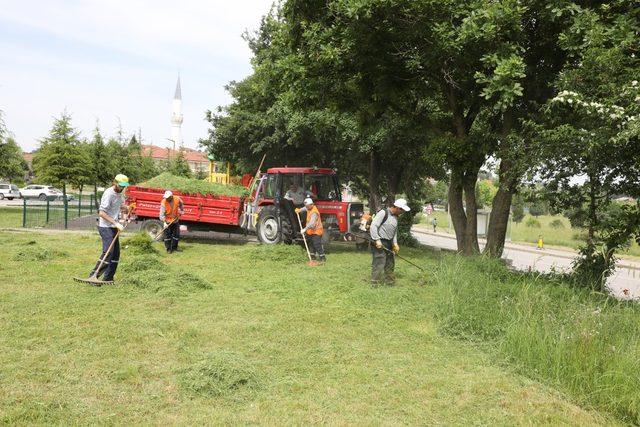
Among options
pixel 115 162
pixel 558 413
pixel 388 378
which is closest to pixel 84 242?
pixel 388 378

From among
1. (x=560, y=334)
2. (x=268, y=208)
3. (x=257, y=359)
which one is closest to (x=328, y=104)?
(x=268, y=208)

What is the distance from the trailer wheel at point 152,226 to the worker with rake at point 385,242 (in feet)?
25.6

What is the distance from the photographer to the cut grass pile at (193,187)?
567 inches

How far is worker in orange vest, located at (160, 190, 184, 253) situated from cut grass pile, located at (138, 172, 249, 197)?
5.39 feet

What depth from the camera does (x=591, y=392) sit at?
438 cm

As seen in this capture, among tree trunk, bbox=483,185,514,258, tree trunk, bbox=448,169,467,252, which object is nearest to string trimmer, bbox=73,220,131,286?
tree trunk, bbox=483,185,514,258

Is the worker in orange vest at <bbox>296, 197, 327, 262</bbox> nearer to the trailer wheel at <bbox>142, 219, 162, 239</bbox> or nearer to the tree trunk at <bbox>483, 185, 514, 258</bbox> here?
the tree trunk at <bbox>483, 185, 514, 258</bbox>

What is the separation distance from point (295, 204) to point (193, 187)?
3.05 meters

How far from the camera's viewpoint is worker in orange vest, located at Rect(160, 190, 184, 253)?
1253 centimetres

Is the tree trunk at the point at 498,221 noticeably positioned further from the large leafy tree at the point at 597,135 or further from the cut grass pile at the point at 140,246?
the cut grass pile at the point at 140,246

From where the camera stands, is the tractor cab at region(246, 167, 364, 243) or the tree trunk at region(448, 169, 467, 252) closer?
the tree trunk at region(448, 169, 467, 252)

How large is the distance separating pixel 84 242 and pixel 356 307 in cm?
936

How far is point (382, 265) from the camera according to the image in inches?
344

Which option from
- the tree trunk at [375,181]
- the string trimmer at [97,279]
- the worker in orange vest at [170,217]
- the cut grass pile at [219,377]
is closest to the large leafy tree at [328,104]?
the tree trunk at [375,181]
